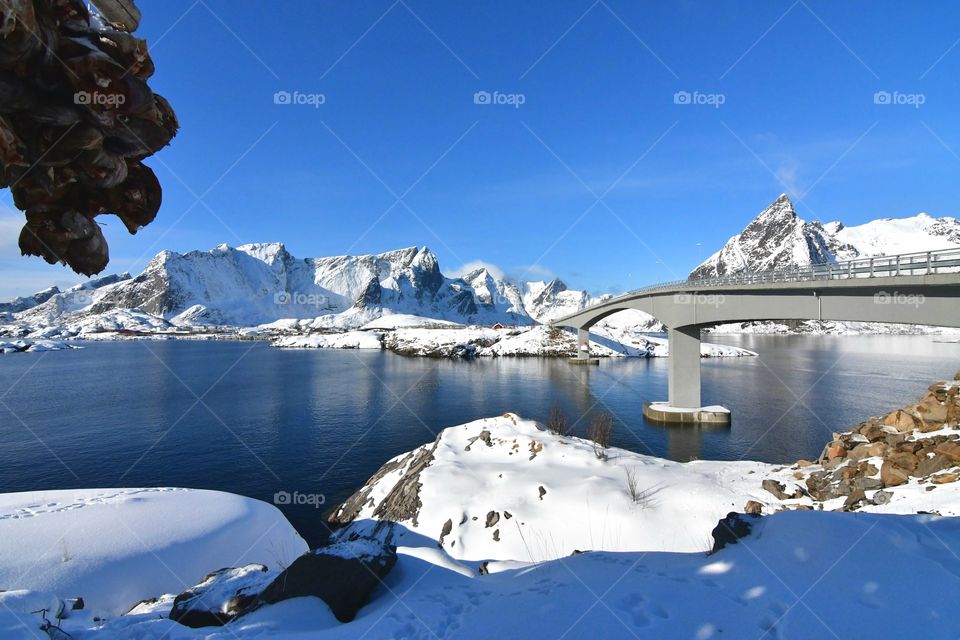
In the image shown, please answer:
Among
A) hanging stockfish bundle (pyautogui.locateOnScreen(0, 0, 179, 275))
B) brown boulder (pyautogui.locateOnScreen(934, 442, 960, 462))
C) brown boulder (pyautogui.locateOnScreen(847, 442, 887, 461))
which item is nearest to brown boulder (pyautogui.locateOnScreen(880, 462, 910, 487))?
brown boulder (pyautogui.locateOnScreen(934, 442, 960, 462))

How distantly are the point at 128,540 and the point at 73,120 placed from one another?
56.5 feet

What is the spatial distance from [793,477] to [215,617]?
737 inches

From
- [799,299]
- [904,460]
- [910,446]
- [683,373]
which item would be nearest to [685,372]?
[683,373]

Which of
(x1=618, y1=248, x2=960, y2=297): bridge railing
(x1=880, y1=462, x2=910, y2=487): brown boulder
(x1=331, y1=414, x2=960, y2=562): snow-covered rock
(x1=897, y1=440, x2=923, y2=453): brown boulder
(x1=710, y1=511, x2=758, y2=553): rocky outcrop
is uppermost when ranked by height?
(x1=618, y1=248, x2=960, y2=297): bridge railing

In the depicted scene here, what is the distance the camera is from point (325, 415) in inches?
1524

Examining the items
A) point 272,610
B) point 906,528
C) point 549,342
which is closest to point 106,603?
point 272,610

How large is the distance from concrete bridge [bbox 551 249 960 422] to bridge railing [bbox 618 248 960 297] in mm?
32

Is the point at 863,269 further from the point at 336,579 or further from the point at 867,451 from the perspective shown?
the point at 336,579

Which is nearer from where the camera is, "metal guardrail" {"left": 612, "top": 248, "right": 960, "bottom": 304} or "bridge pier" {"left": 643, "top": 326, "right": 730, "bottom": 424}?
"metal guardrail" {"left": 612, "top": 248, "right": 960, "bottom": 304}

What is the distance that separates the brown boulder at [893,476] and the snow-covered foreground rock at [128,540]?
17273 mm

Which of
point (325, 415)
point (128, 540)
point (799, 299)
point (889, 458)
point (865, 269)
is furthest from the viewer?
point (325, 415)

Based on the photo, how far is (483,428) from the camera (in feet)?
66.4

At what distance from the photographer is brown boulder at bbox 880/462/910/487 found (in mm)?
12945

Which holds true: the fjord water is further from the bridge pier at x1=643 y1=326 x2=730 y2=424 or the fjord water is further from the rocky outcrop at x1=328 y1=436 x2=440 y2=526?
the bridge pier at x1=643 y1=326 x2=730 y2=424
